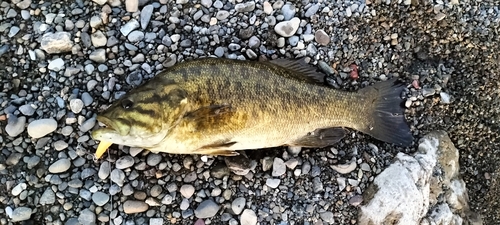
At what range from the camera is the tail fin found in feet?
14.8

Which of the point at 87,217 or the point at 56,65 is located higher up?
the point at 56,65

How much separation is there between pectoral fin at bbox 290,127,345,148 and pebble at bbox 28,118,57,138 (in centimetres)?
196

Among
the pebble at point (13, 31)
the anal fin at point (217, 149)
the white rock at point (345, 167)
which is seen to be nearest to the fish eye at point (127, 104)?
the anal fin at point (217, 149)

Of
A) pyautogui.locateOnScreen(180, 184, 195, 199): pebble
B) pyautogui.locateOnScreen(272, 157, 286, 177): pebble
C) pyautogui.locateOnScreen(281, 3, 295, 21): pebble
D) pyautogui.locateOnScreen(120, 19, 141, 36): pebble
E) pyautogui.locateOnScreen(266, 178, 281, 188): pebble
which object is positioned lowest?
pyautogui.locateOnScreen(180, 184, 195, 199): pebble

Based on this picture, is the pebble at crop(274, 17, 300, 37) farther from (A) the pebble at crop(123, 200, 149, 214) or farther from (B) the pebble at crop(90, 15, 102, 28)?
(A) the pebble at crop(123, 200, 149, 214)

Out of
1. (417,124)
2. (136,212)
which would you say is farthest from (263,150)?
(417,124)

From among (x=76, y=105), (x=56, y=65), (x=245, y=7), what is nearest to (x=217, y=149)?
(x=76, y=105)

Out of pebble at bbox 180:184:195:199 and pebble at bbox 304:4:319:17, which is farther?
pebble at bbox 304:4:319:17

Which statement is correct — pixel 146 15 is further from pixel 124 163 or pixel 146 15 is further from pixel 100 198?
pixel 100 198

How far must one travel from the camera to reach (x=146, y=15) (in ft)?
15.3

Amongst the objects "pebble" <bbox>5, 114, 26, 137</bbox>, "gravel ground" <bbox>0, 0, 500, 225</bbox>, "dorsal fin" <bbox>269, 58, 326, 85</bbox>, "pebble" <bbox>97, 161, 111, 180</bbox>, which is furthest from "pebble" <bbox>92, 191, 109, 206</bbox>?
"dorsal fin" <bbox>269, 58, 326, 85</bbox>

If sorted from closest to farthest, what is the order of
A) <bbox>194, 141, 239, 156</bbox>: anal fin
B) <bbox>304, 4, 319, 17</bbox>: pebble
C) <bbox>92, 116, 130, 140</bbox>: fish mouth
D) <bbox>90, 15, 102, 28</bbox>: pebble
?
<bbox>92, 116, 130, 140</bbox>: fish mouth, <bbox>194, 141, 239, 156</bbox>: anal fin, <bbox>90, 15, 102, 28</bbox>: pebble, <bbox>304, 4, 319, 17</bbox>: pebble

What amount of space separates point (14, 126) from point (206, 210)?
67.2 inches

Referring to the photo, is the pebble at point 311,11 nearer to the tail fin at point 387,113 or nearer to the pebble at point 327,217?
the tail fin at point 387,113
